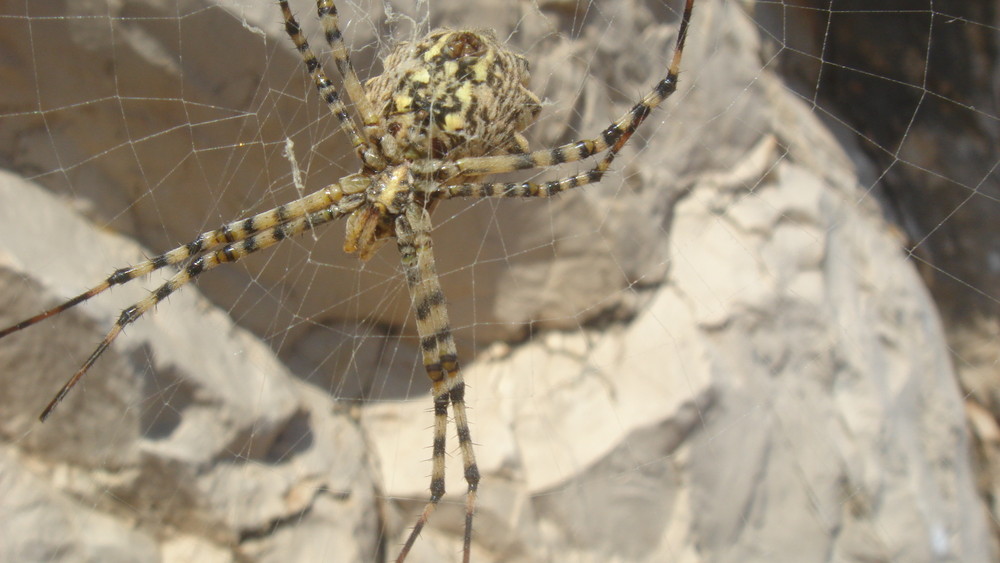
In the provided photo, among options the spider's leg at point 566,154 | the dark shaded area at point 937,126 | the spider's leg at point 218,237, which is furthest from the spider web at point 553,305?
the spider's leg at point 566,154

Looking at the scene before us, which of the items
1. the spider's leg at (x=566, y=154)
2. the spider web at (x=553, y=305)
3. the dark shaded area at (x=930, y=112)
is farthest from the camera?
the dark shaded area at (x=930, y=112)

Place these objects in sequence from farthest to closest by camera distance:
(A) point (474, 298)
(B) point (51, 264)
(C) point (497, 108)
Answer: (A) point (474, 298) → (B) point (51, 264) → (C) point (497, 108)

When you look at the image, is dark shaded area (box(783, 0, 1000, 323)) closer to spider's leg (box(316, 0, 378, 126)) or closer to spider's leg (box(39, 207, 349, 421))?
spider's leg (box(316, 0, 378, 126))

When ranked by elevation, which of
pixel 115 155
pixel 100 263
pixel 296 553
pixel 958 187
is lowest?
pixel 296 553

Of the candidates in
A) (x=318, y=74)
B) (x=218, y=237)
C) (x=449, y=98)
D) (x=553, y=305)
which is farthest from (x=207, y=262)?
(x=553, y=305)

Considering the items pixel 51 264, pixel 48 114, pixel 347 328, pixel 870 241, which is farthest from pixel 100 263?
pixel 870 241

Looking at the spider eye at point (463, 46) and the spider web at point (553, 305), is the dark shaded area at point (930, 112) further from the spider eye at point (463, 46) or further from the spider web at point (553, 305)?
the spider eye at point (463, 46)

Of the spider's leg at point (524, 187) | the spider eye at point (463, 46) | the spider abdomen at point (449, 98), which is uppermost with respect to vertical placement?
the spider eye at point (463, 46)

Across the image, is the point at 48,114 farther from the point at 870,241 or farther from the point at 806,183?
the point at 870,241
